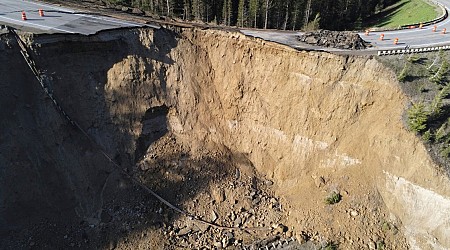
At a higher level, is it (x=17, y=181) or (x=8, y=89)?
(x=8, y=89)

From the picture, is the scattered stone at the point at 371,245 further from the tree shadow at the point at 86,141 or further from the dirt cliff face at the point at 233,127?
the tree shadow at the point at 86,141

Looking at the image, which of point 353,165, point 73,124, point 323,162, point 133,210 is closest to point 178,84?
point 73,124

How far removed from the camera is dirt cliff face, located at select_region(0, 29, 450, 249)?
→ 62.4ft

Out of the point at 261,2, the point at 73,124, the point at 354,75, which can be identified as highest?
the point at 261,2

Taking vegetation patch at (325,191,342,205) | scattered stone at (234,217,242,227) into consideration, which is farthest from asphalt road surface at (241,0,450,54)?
scattered stone at (234,217,242,227)

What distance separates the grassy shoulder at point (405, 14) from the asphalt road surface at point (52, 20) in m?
27.2

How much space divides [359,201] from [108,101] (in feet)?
56.5

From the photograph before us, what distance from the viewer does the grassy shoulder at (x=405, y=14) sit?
3412 centimetres

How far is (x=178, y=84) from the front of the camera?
22875mm

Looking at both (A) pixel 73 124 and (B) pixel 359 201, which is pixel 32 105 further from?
(B) pixel 359 201

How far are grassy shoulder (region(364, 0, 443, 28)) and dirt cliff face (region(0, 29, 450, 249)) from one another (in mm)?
17733

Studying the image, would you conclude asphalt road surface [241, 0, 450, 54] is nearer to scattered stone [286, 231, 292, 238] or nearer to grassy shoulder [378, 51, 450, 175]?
grassy shoulder [378, 51, 450, 175]

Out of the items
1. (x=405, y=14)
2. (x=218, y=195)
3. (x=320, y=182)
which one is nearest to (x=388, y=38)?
(x=320, y=182)

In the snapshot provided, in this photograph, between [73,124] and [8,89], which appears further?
[73,124]
